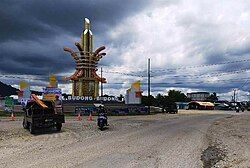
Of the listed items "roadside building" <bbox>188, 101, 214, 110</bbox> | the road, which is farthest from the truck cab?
"roadside building" <bbox>188, 101, 214, 110</bbox>

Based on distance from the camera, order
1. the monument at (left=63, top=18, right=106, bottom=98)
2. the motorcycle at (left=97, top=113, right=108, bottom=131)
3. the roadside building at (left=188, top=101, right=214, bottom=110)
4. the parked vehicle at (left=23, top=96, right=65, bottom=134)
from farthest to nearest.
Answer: the roadside building at (left=188, top=101, right=214, bottom=110) < the monument at (left=63, top=18, right=106, bottom=98) < the motorcycle at (left=97, top=113, right=108, bottom=131) < the parked vehicle at (left=23, top=96, right=65, bottom=134)

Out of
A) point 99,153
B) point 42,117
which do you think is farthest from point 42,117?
point 99,153

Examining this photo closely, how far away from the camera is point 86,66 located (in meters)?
64.0

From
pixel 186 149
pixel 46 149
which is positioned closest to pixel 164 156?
pixel 186 149

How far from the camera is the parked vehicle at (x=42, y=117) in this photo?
23.7 meters

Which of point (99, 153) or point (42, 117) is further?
point (42, 117)

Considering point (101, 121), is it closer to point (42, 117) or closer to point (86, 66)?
point (42, 117)

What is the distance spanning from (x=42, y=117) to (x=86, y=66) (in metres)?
40.2

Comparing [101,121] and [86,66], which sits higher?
[86,66]

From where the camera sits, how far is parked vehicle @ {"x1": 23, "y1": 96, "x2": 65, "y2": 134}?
2367 centimetres

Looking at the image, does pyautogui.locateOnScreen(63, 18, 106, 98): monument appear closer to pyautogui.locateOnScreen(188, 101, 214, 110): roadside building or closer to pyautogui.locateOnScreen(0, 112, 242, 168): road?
pyautogui.locateOnScreen(0, 112, 242, 168): road

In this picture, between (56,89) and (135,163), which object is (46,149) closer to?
(135,163)

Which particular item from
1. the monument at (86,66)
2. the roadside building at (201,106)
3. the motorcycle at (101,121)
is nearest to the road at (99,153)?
the motorcycle at (101,121)

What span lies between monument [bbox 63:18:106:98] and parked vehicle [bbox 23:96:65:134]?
1498 inches
